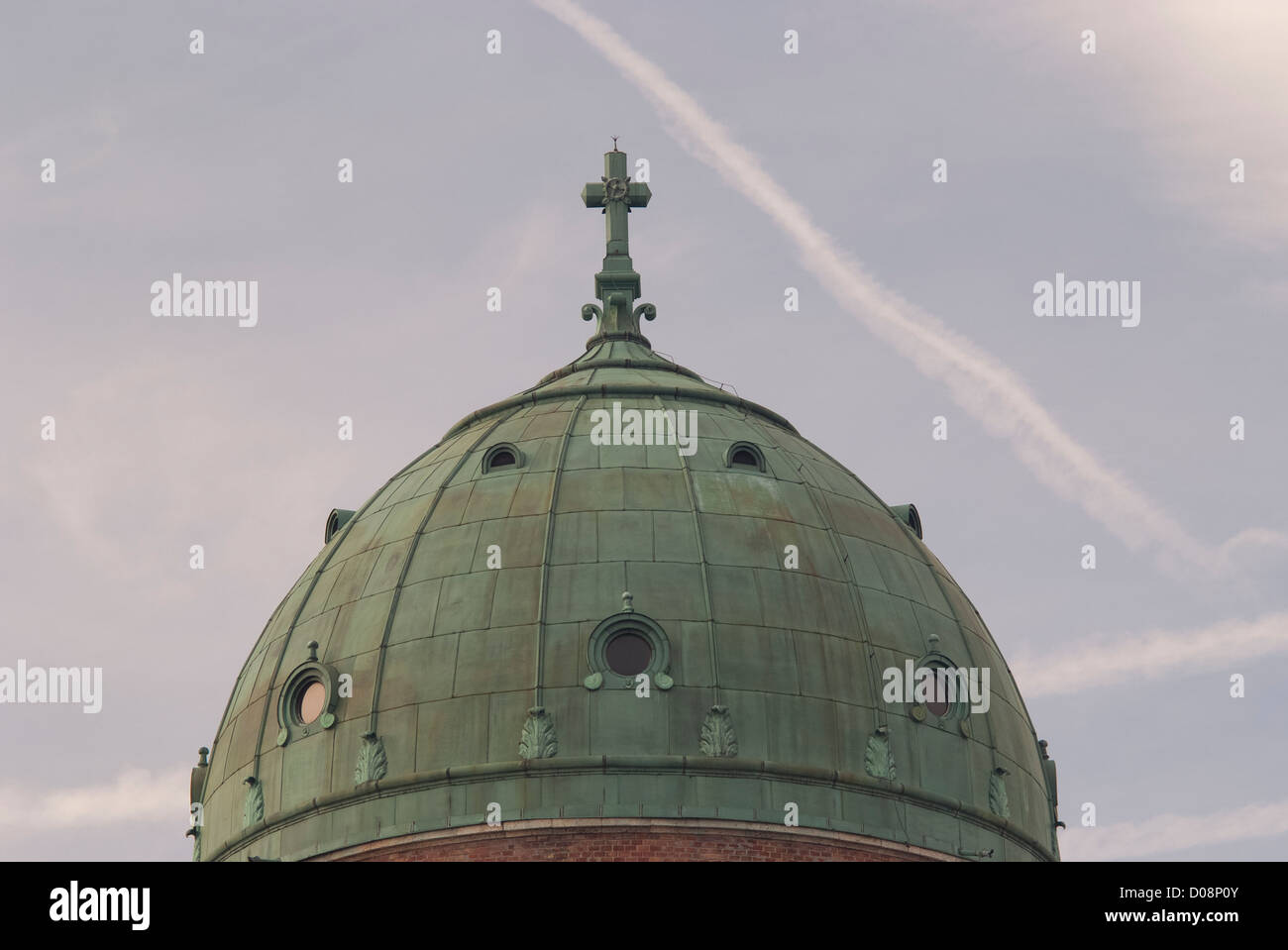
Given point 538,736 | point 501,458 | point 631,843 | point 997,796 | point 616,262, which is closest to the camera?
point 631,843

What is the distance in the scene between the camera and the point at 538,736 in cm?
6781

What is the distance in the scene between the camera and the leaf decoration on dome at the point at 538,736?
67688 mm

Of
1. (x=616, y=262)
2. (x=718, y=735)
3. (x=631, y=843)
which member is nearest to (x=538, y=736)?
(x=631, y=843)

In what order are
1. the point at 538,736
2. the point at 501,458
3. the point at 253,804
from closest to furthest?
the point at 538,736 < the point at 253,804 < the point at 501,458

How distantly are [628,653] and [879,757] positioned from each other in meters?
5.46

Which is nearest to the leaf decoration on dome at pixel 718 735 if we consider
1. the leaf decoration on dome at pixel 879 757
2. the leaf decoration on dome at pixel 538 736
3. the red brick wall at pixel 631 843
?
the red brick wall at pixel 631 843

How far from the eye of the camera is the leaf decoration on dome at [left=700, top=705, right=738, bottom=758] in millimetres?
67812

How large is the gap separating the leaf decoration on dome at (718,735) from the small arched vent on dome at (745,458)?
7.60 meters

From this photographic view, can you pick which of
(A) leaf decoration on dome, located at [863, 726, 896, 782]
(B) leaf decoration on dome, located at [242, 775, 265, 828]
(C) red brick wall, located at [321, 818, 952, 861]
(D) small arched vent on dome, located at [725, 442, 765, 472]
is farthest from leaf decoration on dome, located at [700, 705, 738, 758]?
(B) leaf decoration on dome, located at [242, 775, 265, 828]

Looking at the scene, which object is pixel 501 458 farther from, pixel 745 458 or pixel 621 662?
pixel 621 662

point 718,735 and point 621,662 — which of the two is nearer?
point 718,735
